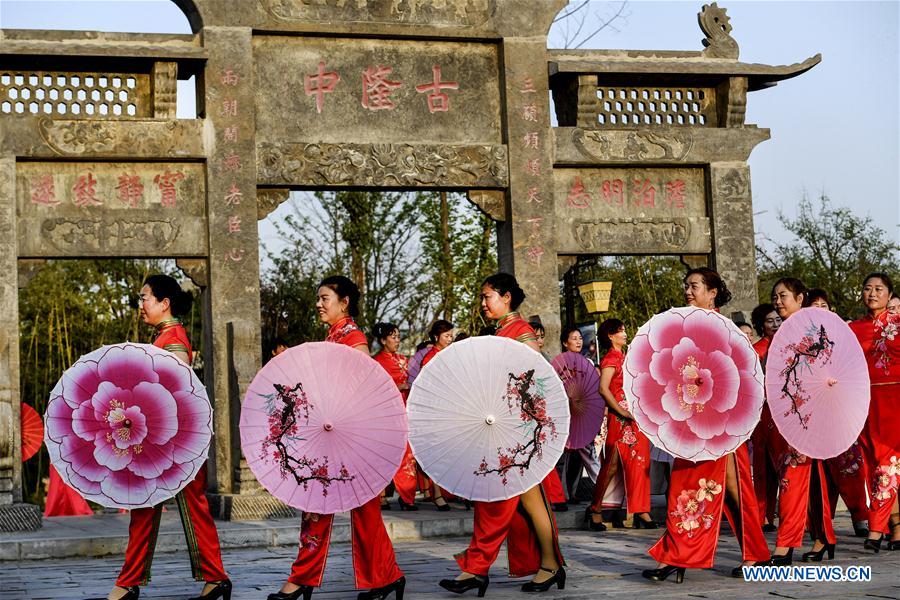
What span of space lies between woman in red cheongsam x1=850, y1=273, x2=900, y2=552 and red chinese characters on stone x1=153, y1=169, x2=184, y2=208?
6.15 metres

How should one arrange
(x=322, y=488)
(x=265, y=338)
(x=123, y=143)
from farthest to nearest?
(x=265, y=338)
(x=123, y=143)
(x=322, y=488)

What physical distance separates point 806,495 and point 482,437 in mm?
2162

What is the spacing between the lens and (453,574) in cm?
765

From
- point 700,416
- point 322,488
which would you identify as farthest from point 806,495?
point 322,488

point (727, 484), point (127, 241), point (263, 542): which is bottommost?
point (263, 542)

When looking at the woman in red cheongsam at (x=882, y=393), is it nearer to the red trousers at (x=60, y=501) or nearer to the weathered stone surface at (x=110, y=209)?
the weathered stone surface at (x=110, y=209)

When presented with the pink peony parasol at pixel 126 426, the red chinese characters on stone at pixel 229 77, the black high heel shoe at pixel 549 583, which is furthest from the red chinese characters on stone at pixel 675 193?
the pink peony parasol at pixel 126 426

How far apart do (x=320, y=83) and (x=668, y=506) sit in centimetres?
646

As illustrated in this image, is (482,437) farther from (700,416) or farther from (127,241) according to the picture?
(127,241)

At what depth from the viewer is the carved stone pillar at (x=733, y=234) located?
42.3 ft

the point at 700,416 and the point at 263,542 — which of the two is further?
the point at 263,542

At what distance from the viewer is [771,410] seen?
293 inches

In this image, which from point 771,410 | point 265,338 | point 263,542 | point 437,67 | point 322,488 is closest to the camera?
point 322,488

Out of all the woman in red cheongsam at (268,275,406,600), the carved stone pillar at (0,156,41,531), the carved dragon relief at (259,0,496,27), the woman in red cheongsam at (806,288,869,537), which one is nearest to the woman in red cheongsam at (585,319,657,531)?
the woman in red cheongsam at (806,288,869,537)
